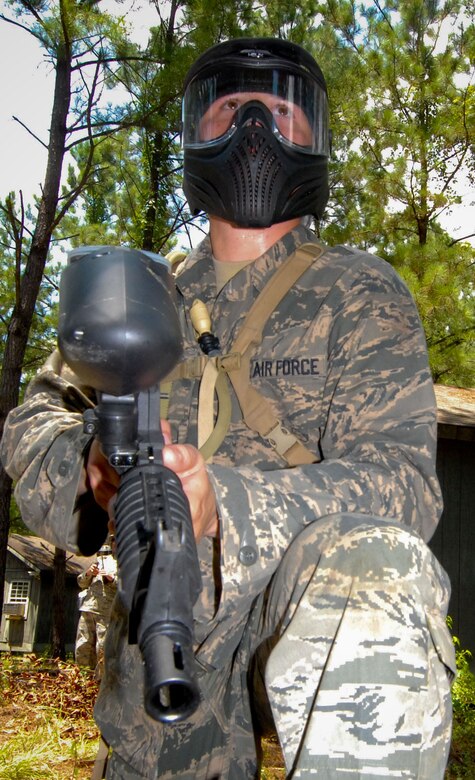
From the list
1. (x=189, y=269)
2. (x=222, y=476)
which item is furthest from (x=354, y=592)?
(x=189, y=269)

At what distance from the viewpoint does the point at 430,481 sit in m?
2.18

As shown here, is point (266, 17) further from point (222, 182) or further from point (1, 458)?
point (1, 458)

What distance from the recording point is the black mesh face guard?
283cm

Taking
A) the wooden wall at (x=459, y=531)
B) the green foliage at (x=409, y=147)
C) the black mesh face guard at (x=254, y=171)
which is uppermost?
the green foliage at (x=409, y=147)

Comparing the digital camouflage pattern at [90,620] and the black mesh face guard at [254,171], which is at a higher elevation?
the black mesh face guard at [254,171]

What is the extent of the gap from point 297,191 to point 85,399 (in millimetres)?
1038

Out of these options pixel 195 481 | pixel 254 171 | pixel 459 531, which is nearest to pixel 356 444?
pixel 195 481

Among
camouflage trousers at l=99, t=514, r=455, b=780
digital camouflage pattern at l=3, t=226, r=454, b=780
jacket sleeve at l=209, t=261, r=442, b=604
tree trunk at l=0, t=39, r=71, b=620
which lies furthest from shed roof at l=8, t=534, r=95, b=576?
camouflage trousers at l=99, t=514, r=455, b=780

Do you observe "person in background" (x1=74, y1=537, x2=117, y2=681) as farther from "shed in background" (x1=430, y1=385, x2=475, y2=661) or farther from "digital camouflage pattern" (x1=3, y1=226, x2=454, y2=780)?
"digital camouflage pattern" (x1=3, y1=226, x2=454, y2=780)

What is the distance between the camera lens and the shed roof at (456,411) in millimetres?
8555

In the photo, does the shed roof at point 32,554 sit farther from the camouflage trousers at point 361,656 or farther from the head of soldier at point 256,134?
the camouflage trousers at point 361,656

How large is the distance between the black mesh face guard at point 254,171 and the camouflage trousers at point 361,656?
1.39m

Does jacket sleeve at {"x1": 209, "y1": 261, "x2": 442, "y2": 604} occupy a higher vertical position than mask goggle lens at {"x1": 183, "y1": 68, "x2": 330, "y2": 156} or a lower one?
lower

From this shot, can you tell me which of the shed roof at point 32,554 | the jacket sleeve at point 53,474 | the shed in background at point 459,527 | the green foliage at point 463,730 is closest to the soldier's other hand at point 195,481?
the jacket sleeve at point 53,474
